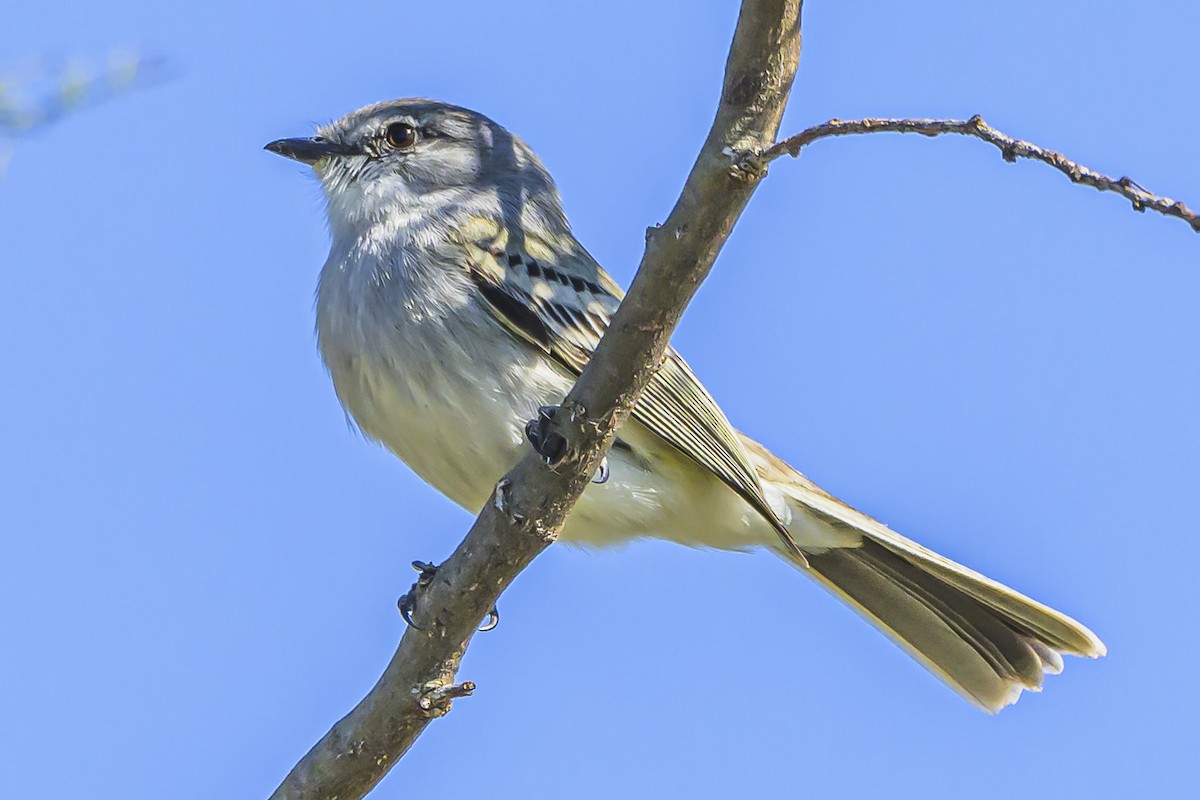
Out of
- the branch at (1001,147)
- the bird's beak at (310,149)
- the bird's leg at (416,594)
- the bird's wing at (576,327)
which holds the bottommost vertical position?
the bird's leg at (416,594)

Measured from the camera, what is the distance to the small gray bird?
6312 millimetres

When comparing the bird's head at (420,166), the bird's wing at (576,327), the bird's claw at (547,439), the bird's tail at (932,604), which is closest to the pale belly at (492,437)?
the bird's wing at (576,327)

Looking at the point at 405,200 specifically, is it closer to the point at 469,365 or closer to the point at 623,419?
the point at 469,365

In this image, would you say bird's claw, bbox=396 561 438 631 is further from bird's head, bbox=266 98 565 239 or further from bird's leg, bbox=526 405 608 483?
bird's head, bbox=266 98 565 239

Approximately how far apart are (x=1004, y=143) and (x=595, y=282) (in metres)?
3.45

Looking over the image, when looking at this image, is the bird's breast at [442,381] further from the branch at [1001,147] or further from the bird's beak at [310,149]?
the branch at [1001,147]

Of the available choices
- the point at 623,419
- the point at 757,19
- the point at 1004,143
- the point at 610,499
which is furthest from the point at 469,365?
the point at 1004,143

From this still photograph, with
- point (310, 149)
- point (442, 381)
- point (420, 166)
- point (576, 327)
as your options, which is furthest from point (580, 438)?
point (310, 149)

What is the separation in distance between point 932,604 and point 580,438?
11.0ft

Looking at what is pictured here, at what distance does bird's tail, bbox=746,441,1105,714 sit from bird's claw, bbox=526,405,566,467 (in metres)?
2.77

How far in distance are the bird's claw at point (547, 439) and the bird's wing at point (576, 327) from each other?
1.37 metres

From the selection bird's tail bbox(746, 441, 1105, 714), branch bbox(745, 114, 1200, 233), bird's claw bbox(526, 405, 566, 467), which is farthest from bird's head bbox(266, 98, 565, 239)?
branch bbox(745, 114, 1200, 233)

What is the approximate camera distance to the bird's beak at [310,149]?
7.52 metres

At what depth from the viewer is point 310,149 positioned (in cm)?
755
